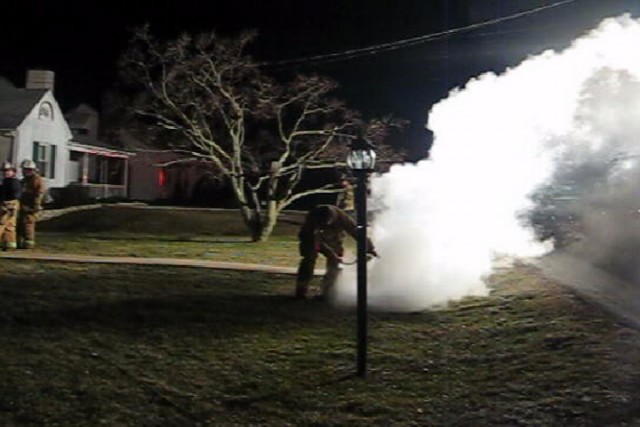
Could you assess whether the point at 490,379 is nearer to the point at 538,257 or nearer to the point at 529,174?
the point at 529,174

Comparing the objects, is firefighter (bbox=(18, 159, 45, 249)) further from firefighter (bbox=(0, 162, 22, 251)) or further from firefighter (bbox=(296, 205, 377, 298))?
firefighter (bbox=(296, 205, 377, 298))

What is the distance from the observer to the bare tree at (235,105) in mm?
23500

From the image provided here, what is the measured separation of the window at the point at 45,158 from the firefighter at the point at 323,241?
23776 mm

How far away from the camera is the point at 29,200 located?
56.0 feet

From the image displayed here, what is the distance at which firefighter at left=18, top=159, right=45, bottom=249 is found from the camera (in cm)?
1705

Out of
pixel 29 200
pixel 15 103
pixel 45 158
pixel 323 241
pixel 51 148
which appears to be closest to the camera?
pixel 323 241

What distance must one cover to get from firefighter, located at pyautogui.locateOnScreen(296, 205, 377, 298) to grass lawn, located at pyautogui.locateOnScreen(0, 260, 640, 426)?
0.39 m

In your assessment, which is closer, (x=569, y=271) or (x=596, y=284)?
(x=596, y=284)

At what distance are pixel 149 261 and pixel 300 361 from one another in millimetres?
7474

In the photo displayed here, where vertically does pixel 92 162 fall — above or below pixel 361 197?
above

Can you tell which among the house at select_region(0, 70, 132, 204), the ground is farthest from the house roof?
the ground

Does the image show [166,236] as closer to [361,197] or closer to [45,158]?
[45,158]

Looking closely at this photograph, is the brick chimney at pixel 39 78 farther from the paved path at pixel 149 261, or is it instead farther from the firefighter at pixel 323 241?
the firefighter at pixel 323 241

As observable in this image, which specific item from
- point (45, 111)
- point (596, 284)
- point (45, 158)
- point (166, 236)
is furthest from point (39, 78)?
point (596, 284)
